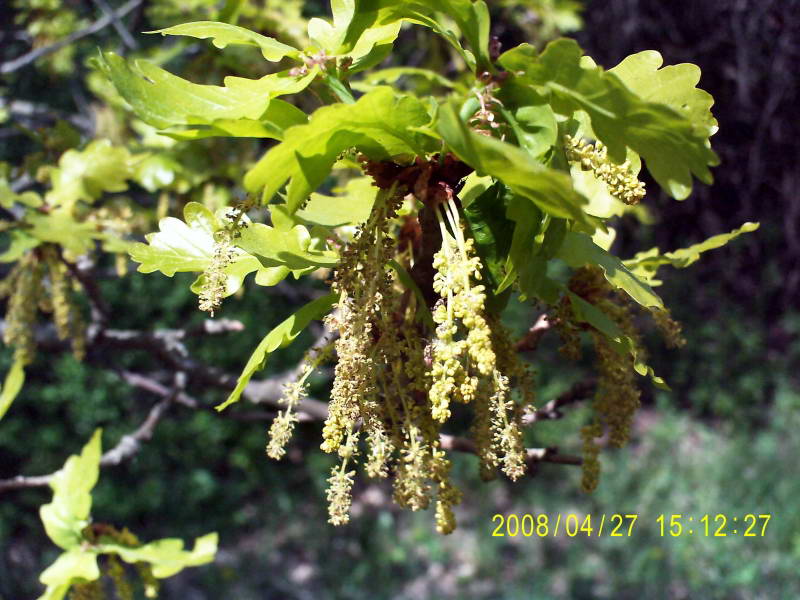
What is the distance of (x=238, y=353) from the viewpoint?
545cm

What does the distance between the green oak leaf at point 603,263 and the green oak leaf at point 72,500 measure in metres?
1.07

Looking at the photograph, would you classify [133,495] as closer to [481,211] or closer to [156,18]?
[156,18]

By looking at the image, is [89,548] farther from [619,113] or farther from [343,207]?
[619,113]

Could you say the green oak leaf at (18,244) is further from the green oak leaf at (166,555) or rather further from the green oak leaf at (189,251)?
the green oak leaf at (189,251)

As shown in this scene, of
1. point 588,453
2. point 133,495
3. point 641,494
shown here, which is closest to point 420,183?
point 588,453

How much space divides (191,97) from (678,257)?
0.71m

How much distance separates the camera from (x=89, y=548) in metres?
1.35

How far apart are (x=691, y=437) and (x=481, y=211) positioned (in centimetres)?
499

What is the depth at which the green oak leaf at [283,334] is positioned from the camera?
82 centimetres

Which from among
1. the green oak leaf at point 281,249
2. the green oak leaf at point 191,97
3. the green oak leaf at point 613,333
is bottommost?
the green oak leaf at point 613,333

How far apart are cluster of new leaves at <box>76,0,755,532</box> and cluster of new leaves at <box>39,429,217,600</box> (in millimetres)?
667
